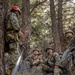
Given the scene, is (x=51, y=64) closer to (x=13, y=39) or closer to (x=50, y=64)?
(x=50, y=64)

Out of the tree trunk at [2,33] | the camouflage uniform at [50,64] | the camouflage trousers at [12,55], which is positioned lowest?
the camouflage uniform at [50,64]

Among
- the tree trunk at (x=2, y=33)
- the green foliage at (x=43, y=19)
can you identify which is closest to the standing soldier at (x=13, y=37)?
the tree trunk at (x=2, y=33)

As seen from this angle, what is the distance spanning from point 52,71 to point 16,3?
31.4ft

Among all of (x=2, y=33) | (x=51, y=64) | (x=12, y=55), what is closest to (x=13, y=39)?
(x=12, y=55)

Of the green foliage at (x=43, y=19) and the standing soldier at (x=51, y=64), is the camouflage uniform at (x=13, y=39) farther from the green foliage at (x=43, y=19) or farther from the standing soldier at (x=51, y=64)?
the green foliage at (x=43, y=19)

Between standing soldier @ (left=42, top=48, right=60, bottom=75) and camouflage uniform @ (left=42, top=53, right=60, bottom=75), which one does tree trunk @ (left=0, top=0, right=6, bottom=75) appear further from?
camouflage uniform @ (left=42, top=53, right=60, bottom=75)

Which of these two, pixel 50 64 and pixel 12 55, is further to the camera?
pixel 50 64

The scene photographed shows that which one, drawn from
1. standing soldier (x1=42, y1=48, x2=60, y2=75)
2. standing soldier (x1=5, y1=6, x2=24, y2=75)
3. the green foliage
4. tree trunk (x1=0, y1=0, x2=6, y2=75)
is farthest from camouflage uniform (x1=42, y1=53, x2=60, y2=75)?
the green foliage

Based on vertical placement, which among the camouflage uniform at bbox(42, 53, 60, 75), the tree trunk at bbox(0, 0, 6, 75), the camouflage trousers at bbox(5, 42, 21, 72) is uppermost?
the tree trunk at bbox(0, 0, 6, 75)

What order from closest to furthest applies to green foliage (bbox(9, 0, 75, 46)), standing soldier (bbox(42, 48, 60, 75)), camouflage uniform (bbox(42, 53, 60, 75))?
1. standing soldier (bbox(42, 48, 60, 75))
2. camouflage uniform (bbox(42, 53, 60, 75))
3. green foliage (bbox(9, 0, 75, 46))

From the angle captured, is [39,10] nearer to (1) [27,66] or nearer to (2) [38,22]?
(2) [38,22]

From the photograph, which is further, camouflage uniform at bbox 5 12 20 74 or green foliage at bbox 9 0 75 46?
green foliage at bbox 9 0 75 46

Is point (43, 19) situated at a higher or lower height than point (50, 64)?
higher

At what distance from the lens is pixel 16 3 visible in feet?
52.4
